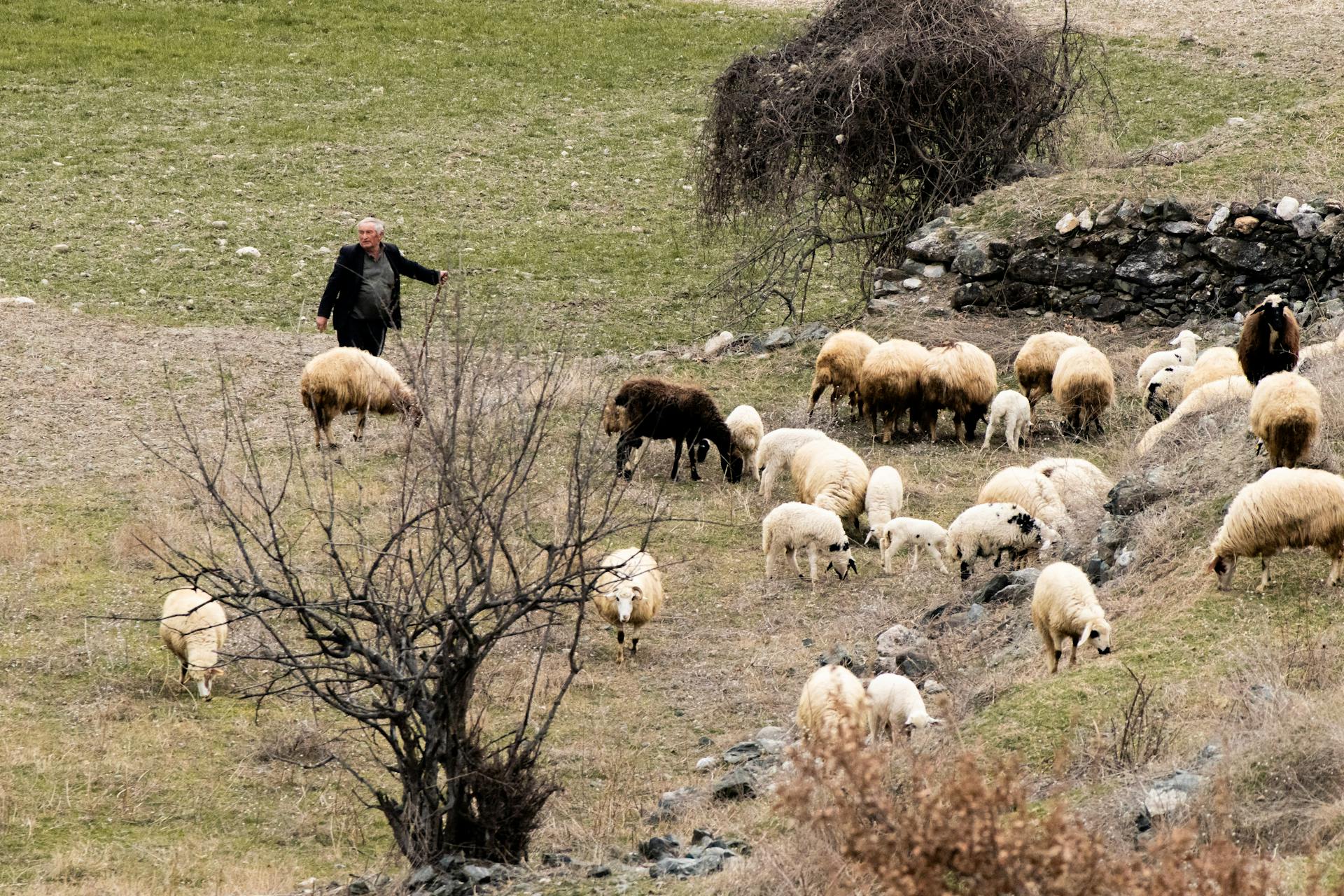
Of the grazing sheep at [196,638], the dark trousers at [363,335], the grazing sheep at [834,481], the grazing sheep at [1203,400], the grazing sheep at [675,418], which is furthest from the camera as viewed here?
the dark trousers at [363,335]

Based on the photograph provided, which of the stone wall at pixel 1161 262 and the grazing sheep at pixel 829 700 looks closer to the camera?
the grazing sheep at pixel 829 700

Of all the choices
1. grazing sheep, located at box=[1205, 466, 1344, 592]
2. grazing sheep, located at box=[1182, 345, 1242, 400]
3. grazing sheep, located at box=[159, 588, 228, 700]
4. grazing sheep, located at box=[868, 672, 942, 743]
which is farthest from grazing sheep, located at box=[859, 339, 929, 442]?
grazing sheep, located at box=[159, 588, 228, 700]

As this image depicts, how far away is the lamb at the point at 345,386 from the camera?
41.1ft

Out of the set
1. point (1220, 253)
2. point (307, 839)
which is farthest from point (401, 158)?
point (307, 839)

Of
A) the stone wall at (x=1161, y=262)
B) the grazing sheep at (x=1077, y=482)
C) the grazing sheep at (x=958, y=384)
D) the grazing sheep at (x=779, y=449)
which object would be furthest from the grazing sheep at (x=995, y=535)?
the stone wall at (x=1161, y=262)

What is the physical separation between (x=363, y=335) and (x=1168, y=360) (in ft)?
22.2

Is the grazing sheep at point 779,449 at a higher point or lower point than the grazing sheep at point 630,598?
higher

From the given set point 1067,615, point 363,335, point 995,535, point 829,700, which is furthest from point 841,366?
point 829,700

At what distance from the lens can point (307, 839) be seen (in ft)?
23.0

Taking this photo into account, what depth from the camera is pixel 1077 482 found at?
10.7 meters

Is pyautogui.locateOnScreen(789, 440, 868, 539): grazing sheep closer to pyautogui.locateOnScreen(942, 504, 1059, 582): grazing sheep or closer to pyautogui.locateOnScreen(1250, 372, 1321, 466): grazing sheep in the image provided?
pyautogui.locateOnScreen(942, 504, 1059, 582): grazing sheep

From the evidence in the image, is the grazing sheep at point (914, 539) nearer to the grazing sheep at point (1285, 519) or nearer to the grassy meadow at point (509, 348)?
the grassy meadow at point (509, 348)

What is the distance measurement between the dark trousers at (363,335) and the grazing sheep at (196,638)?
4876mm

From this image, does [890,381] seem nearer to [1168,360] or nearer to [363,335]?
[1168,360]
